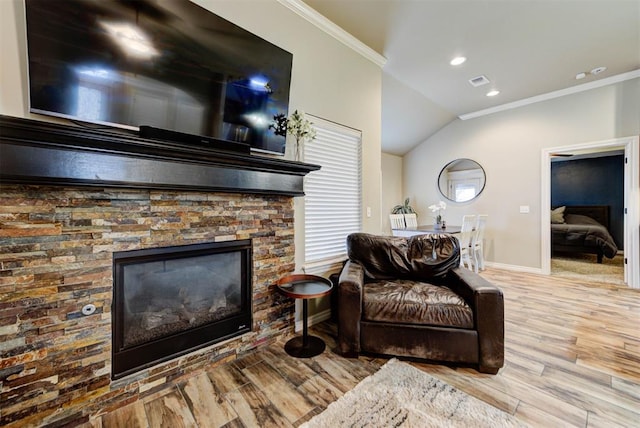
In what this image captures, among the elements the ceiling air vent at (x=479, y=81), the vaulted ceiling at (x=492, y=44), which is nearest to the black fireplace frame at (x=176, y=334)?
the vaulted ceiling at (x=492, y=44)

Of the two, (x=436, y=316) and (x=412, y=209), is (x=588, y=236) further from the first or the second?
(x=436, y=316)

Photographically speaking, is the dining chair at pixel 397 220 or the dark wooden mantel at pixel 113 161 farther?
the dining chair at pixel 397 220

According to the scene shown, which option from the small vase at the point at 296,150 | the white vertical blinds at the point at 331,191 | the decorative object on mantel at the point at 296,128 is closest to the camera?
the decorative object on mantel at the point at 296,128

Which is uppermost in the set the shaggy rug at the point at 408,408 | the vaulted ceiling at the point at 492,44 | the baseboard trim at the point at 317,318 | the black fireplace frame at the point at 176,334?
the vaulted ceiling at the point at 492,44

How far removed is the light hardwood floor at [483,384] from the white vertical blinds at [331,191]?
90cm

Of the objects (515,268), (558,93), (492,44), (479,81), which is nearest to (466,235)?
(515,268)

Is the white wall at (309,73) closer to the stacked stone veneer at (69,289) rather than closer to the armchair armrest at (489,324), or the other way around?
the stacked stone veneer at (69,289)

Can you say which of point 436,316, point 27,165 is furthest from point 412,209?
point 27,165

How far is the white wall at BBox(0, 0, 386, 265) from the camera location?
51.3 inches

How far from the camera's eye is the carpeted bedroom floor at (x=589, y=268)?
4289 millimetres

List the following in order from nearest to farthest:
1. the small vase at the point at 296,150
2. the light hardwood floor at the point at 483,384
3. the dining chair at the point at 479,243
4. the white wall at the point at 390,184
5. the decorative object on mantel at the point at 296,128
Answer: the light hardwood floor at the point at 483,384, the decorative object on mantel at the point at 296,128, the small vase at the point at 296,150, the dining chair at the point at 479,243, the white wall at the point at 390,184

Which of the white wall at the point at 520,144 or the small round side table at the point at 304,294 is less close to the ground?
the white wall at the point at 520,144

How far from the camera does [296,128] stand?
2.29m

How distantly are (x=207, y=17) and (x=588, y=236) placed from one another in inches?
297
